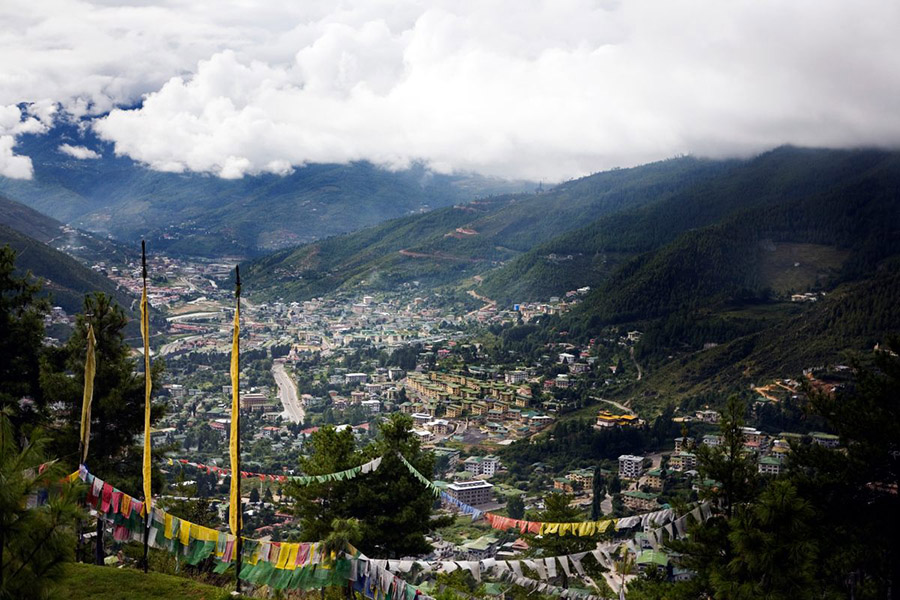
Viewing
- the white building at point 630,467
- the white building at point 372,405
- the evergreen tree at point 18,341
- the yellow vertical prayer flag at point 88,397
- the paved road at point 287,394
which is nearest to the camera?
the yellow vertical prayer flag at point 88,397

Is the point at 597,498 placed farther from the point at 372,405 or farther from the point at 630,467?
the point at 372,405

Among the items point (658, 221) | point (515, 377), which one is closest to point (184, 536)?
point (515, 377)

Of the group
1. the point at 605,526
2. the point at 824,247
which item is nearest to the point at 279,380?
the point at 605,526

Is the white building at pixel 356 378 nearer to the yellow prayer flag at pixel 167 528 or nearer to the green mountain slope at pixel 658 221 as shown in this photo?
the green mountain slope at pixel 658 221

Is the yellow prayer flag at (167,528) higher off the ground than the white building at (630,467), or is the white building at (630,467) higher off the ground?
the yellow prayer flag at (167,528)

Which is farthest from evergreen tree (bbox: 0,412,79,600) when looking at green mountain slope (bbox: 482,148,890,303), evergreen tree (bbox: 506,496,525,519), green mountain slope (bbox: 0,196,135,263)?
green mountain slope (bbox: 0,196,135,263)

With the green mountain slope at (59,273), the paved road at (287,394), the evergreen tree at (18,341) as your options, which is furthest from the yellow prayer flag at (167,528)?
the green mountain slope at (59,273)

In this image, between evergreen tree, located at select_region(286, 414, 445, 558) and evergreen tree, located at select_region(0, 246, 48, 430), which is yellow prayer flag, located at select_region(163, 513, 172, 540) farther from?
evergreen tree, located at select_region(0, 246, 48, 430)
